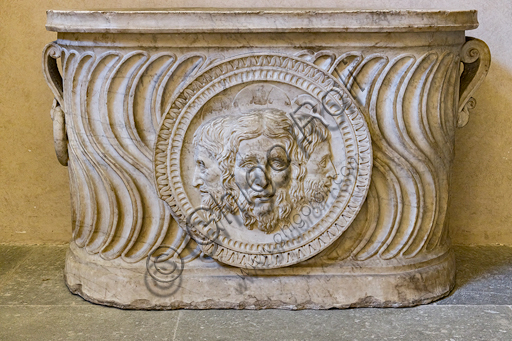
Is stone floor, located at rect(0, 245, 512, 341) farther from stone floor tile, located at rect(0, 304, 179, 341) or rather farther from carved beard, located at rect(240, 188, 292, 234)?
carved beard, located at rect(240, 188, 292, 234)

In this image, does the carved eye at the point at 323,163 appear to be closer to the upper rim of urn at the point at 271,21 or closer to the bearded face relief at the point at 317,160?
the bearded face relief at the point at 317,160

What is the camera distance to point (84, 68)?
7.19 feet

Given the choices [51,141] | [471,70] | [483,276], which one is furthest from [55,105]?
[483,276]

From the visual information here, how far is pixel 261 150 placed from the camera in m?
2.14

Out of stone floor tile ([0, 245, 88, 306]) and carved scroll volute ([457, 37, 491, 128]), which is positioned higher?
carved scroll volute ([457, 37, 491, 128])

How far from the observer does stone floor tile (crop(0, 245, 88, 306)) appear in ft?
7.80

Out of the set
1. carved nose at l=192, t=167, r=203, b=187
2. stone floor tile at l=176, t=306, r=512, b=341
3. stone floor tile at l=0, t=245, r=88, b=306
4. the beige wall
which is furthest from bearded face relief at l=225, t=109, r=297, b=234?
the beige wall

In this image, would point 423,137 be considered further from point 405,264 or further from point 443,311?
point 443,311

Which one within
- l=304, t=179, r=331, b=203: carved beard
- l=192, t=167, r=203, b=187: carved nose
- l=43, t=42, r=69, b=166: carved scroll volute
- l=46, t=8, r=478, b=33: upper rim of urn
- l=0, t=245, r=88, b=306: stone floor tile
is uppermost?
l=46, t=8, r=478, b=33: upper rim of urn

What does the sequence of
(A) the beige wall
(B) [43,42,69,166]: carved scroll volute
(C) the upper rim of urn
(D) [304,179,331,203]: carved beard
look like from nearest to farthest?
(C) the upper rim of urn < (D) [304,179,331,203]: carved beard < (B) [43,42,69,166]: carved scroll volute < (A) the beige wall

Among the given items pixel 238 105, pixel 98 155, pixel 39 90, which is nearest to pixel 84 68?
pixel 98 155

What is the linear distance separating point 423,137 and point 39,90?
1.64 meters

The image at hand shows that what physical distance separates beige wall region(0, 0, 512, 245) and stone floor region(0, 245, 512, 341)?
535 millimetres

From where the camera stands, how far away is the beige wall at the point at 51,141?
281cm
